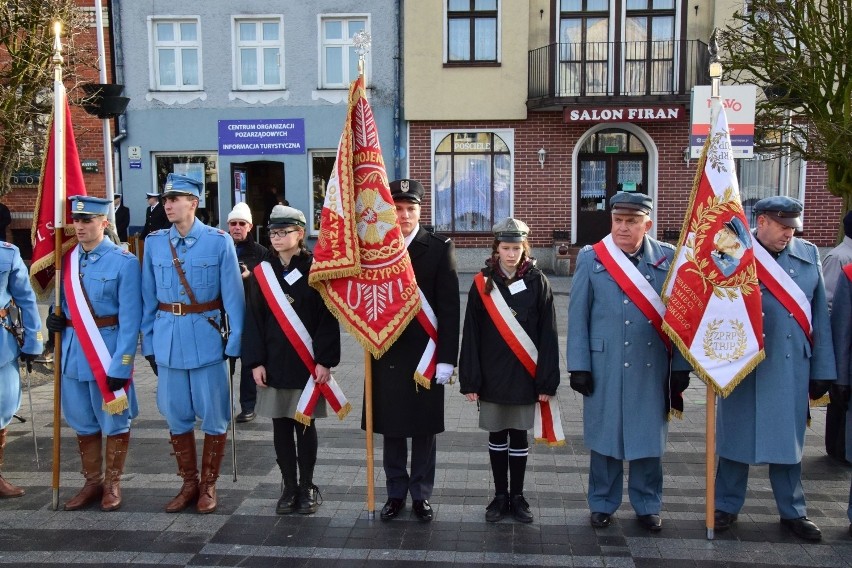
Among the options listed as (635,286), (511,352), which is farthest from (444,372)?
(635,286)

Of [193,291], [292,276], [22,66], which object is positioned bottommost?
[193,291]

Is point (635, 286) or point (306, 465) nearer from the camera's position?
point (635, 286)

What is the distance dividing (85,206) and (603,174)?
1598 centimetres

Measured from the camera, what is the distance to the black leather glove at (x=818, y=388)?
15.7 feet

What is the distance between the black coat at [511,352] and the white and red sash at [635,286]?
419 mm

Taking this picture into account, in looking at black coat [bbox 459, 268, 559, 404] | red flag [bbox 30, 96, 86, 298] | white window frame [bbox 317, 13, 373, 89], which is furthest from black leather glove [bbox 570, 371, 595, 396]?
white window frame [bbox 317, 13, 373, 89]

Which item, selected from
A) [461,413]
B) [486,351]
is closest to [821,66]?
[461,413]

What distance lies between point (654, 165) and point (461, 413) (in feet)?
43.8

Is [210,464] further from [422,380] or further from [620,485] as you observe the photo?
[620,485]

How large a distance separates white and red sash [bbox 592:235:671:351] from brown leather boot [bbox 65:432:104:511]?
11.6 ft

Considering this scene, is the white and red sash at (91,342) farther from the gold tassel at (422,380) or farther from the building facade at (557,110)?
the building facade at (557,110)

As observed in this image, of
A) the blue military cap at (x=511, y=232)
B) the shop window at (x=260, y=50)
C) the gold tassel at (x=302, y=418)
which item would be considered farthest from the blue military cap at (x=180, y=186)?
the shop window at (x=260, y=50)

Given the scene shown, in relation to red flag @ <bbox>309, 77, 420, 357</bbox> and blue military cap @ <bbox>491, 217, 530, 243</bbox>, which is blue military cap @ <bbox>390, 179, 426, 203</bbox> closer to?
red flag @ <bbox>309, 77, 420, 357</bbox>

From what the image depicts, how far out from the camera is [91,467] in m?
5.36
